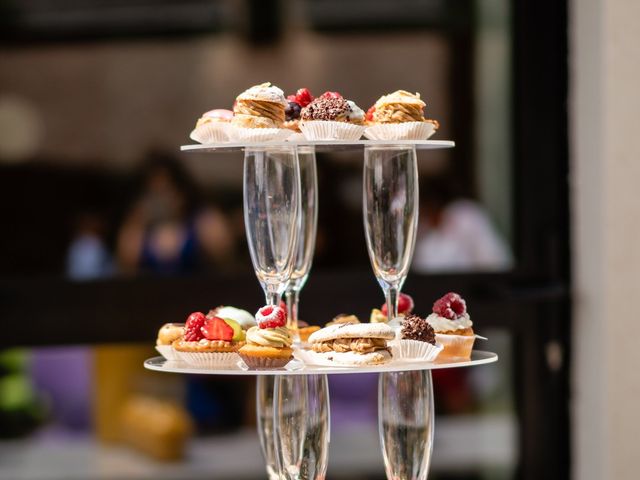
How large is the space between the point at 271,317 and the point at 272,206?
7.3 inches

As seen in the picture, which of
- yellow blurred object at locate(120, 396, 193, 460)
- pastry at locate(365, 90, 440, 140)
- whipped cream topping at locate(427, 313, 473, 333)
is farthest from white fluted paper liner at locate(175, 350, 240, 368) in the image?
yellow blurred object at locate(120, 396, 193, 460)

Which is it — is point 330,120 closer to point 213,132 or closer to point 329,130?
point 329,130

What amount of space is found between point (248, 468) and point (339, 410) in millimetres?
395

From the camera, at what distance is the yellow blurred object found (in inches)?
153

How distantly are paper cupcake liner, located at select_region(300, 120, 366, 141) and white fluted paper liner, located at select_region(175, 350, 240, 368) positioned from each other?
0.37m

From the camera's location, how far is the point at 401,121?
6.18ft

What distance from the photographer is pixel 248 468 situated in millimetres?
3863

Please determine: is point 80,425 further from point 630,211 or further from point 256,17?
point 630,211

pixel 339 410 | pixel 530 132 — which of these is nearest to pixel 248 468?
pixel 339 410

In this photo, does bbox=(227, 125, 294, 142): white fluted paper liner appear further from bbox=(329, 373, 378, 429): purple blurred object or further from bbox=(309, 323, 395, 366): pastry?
bbox=(329, 373, 378, 429): purple blurred object

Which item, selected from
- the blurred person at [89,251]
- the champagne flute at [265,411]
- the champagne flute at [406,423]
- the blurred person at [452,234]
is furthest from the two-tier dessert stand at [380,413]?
the blurred person at [89,251]

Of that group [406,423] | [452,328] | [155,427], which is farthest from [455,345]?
[155,427]

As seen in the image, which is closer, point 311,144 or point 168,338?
point 311,144

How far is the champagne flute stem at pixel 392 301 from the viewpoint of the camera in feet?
6.50
